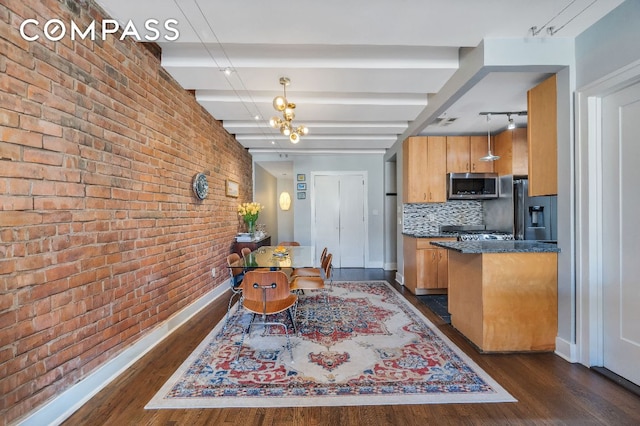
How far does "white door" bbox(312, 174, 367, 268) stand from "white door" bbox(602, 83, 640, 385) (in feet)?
14.5

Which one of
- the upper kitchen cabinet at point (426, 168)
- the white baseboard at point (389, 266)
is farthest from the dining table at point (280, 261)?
the white baseboard at point (389, 266)

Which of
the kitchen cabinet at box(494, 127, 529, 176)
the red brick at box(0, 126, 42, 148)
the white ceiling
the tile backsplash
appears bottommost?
the tile backsplash

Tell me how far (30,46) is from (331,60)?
7.07 feet

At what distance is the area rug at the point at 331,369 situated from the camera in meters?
1.85

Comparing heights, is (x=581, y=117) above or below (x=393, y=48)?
below

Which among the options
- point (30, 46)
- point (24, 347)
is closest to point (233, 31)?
point (30, 46)

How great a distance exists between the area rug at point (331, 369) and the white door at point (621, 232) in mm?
962

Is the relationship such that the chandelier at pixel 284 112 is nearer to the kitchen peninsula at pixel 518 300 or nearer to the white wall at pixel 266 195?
the kitchen peninsula at pixel 518 300

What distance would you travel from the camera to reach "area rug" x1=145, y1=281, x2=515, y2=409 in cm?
185

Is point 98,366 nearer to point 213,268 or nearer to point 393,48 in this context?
point 213,268

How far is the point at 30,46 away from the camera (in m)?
1.55

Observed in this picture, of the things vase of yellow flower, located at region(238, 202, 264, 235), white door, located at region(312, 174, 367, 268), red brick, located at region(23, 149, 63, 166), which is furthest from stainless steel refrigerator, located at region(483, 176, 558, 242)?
red brick, located at region(23, 149, 63, 166)

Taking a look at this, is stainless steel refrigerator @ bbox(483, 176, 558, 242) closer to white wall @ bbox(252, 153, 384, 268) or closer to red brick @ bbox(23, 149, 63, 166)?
white wall @ bbox(252, 153, 384, 268)

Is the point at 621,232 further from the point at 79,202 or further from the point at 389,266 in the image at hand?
the point at 389,266
